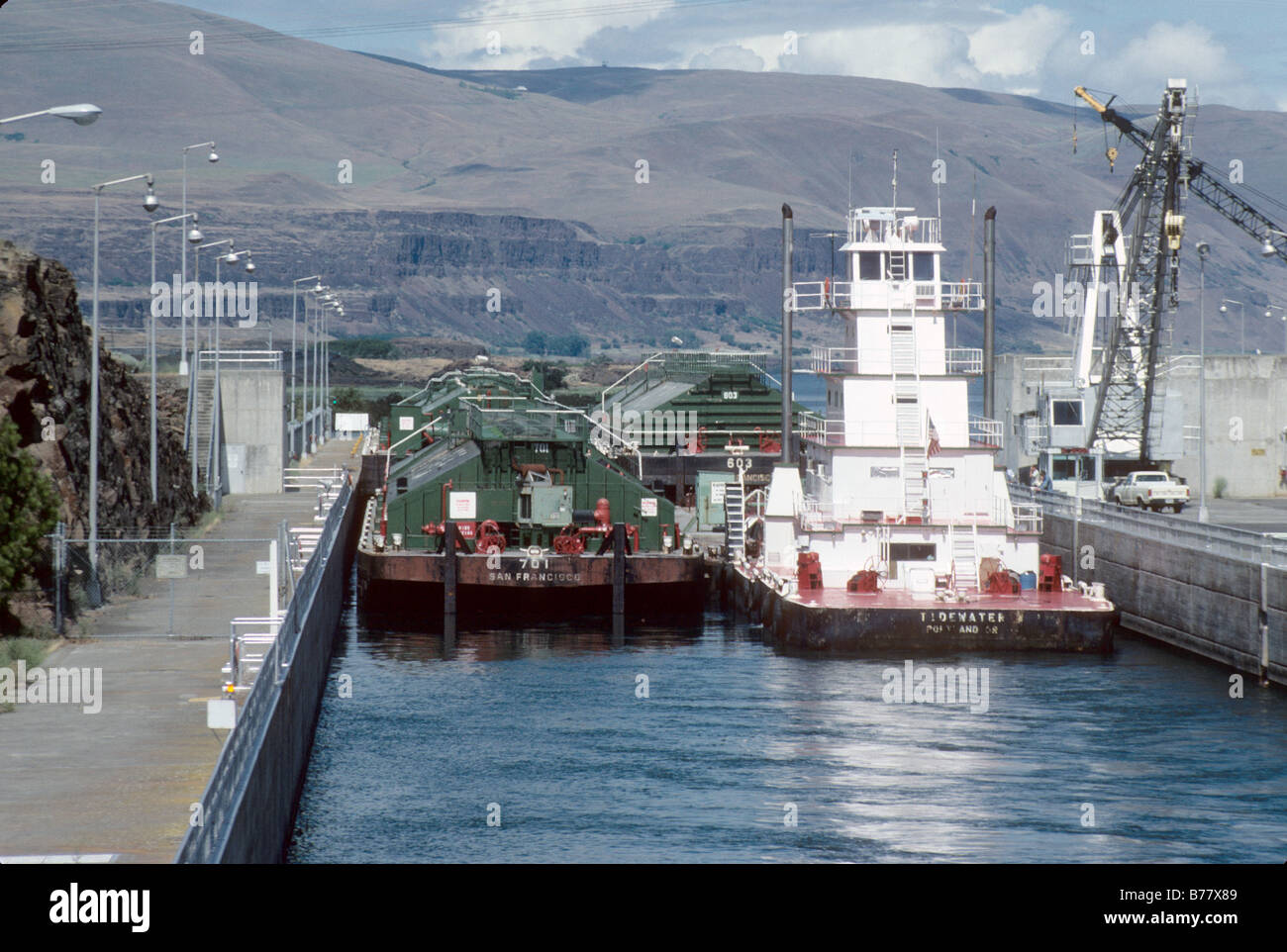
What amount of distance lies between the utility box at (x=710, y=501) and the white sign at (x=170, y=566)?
34.8 m

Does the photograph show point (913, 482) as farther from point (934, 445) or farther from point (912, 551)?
point (912, 551)

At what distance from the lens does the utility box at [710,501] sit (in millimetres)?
65375

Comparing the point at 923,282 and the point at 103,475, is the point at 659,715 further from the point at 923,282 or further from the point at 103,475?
the point at 923,282

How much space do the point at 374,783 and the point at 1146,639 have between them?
24.1 metres

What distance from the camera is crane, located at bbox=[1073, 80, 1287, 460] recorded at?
71.6 meters

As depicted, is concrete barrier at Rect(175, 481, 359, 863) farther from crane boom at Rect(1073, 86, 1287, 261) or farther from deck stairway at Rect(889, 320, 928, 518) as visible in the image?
crane boom at Rect(1073, 86, 1287, 261)

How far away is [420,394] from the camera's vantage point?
93125 mm

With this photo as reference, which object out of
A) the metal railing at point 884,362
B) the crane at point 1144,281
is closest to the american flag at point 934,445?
the metal railing at point 884,362

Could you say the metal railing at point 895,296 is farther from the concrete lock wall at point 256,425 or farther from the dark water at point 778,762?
the concrete lock wall at point 256,425

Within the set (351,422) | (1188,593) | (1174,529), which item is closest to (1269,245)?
(1174,529)

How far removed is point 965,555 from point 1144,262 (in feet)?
113

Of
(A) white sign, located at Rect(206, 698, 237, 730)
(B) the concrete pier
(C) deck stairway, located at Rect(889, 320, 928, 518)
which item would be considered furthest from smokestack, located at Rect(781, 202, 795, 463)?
(A) white sign, located at Rect(206, 698, 237, 730)

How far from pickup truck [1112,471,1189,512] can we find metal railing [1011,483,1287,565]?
33.7 ft

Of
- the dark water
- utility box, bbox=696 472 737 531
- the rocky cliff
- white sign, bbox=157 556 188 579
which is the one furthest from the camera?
utility box, bbox=696 472 737 531
